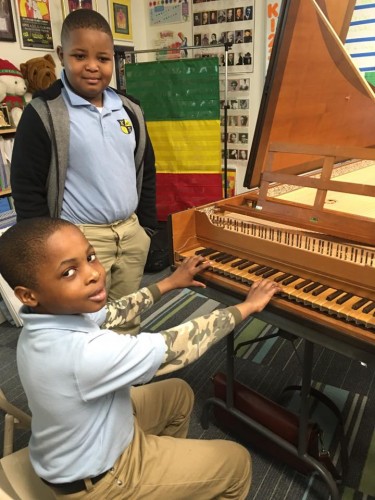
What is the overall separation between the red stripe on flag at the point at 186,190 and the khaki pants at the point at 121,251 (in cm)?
197

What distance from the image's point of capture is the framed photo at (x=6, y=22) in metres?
3.20

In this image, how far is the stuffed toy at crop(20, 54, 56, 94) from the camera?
3.31 metres

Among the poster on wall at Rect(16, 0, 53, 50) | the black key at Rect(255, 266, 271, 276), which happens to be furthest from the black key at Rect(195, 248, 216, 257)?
the poster on wall at Rect(16, 0, 53, 50)

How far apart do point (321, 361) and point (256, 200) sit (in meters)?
1.23

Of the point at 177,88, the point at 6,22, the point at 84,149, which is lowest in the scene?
the point at 84,149

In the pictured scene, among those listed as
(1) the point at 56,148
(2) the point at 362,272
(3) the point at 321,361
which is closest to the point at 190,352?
(2) the point at 362,272

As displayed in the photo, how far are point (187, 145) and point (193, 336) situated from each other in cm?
307

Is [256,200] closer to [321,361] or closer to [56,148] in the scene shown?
[56,148]

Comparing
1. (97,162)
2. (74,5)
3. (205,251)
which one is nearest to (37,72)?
(74,5)

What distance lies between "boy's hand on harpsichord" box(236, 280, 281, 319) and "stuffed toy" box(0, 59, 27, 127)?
2645mm

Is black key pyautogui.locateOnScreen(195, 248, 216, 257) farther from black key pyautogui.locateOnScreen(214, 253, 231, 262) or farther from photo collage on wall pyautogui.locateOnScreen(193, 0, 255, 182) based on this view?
photo collage on wall pyautogui.locateOnScreen(193, 0, 255, 182)

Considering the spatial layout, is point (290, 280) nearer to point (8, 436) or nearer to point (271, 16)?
point (8, 436)

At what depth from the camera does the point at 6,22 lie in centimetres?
323

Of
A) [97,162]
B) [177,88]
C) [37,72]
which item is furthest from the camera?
[177,88]
